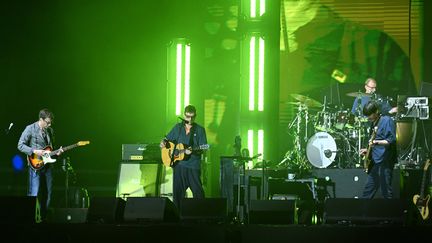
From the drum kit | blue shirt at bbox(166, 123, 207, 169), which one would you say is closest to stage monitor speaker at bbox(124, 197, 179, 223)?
blue shirt at bbox(166, 123, 207, 169)

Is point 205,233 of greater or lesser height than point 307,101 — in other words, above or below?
below

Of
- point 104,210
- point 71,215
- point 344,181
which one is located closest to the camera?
point 104,210

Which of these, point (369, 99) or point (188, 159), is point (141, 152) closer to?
point (188, 159)

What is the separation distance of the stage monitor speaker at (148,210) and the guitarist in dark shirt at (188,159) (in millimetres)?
2484

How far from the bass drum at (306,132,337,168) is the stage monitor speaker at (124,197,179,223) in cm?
566

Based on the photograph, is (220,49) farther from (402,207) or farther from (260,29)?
(402,207)

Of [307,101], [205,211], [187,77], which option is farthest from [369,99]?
[205,211]

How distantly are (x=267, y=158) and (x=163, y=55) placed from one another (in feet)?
12.7

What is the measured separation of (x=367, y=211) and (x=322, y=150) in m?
5.56

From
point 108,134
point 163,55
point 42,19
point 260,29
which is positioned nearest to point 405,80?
point 260,29

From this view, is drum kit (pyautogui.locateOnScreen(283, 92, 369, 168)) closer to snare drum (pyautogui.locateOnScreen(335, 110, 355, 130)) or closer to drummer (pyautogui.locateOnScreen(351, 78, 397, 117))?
snare drum (pyautogui.locateOnScreen(335, 110, 355, 130))

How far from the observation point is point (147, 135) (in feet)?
59.5

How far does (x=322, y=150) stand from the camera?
15664 mm

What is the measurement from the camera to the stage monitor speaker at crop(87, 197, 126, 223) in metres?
10.6
